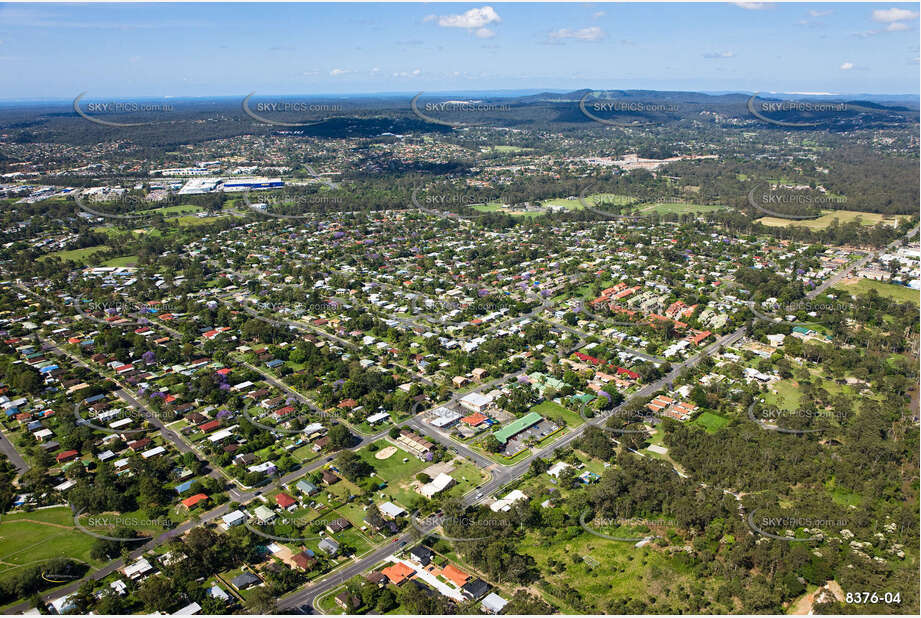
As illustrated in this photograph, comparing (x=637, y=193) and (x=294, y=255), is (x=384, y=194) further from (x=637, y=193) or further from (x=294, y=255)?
(x=637, y=193)

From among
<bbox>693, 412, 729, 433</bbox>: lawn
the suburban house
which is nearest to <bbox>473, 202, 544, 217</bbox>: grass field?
<bbox>693, 412, 729, 433</bbox>: lawn

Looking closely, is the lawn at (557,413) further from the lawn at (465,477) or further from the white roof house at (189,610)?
the white roof house at (189,610)

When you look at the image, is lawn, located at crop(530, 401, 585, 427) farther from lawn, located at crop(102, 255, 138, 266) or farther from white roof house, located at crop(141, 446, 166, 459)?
lawn, located at crop(102, 255, 138, 266)

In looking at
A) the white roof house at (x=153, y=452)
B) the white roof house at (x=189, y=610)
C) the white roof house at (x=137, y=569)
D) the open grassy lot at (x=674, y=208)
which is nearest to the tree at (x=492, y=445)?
the white roof house at (x=189, y=610)

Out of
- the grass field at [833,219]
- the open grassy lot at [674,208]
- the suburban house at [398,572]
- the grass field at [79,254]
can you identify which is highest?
the open grassy lot at [674,208]

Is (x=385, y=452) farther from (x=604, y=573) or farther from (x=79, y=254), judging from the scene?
(x=79, y=254)

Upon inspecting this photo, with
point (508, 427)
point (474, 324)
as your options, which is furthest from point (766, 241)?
point (508, 427)
